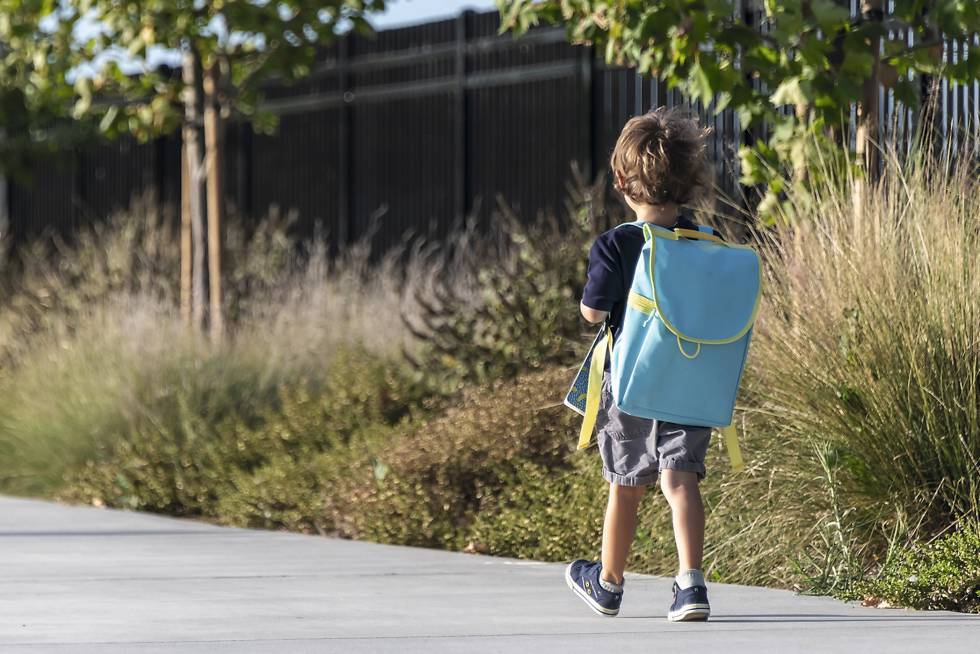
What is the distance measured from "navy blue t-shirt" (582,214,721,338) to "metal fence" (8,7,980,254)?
271 inches

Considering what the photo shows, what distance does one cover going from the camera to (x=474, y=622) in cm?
528

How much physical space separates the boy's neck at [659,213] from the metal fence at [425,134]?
677 centimetres

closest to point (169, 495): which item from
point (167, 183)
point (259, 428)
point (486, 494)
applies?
point (259, 428)

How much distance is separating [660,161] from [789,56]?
3146 millimetres

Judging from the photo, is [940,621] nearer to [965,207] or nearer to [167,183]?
[965,207]

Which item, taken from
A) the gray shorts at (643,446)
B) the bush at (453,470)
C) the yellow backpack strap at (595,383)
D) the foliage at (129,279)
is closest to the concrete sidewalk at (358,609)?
the bush at (453,470)

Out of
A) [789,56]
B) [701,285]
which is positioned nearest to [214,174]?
[789,56]

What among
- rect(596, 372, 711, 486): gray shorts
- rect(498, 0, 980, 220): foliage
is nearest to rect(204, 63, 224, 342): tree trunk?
rect(498, 0, 980, 220): foliage

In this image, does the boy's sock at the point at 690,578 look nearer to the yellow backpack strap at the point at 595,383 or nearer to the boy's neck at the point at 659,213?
the yellow backpack strap at the point at 595,383

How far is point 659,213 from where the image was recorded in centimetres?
530

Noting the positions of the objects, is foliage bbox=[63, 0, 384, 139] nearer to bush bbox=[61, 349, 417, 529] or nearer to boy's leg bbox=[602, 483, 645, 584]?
bush bbox=[61, 349, 417, 529]

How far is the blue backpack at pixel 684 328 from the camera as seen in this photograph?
16.7 ft

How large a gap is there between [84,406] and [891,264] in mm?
5125

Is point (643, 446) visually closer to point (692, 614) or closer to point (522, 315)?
point (692, 614)
